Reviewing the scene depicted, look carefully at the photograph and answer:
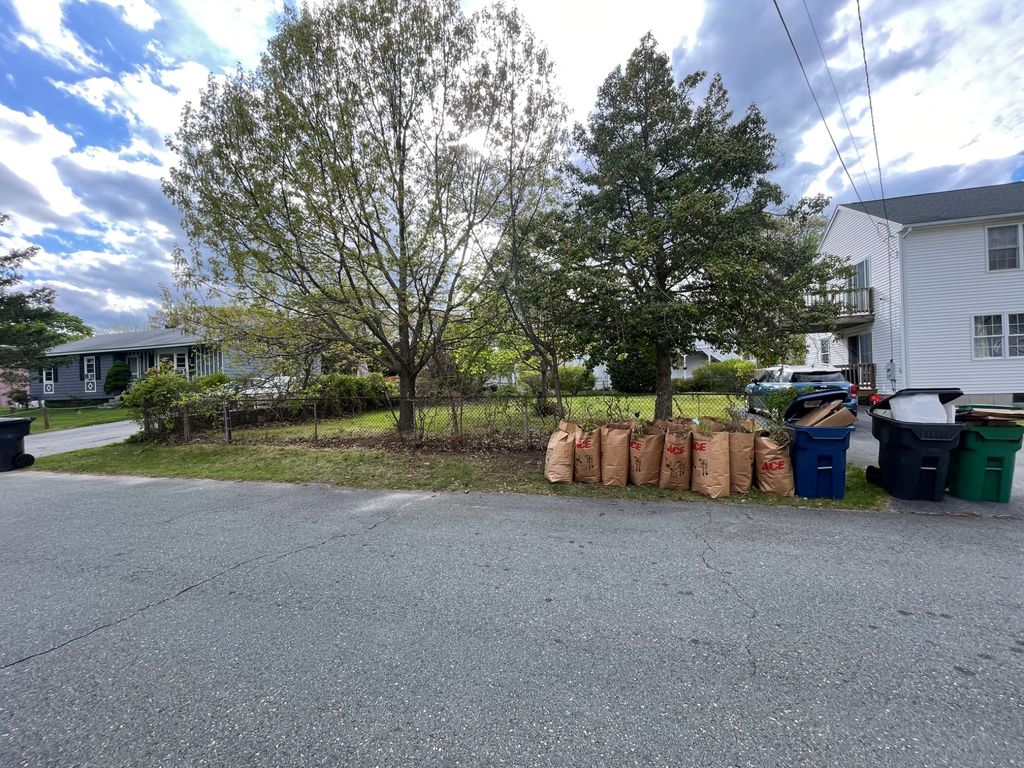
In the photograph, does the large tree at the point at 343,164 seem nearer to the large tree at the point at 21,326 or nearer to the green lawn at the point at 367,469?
the green lawn at the point at 367,469

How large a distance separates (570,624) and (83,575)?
13.1 ft

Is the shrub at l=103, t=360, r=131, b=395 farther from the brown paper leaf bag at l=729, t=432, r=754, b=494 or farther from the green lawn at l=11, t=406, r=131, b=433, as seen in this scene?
the brown paper leaf bag at l=729, t=432, r=754, b=494

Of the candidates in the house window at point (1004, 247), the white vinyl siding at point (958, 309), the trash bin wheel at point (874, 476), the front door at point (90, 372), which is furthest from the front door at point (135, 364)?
the house window at point (1004, 247)

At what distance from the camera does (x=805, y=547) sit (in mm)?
3996

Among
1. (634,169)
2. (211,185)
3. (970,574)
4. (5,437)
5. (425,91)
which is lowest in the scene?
(970,574)

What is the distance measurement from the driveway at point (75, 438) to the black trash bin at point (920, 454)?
15802 mm

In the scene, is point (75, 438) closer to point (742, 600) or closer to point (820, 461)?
point (742, 600)

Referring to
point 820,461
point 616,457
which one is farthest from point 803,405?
point 616,457

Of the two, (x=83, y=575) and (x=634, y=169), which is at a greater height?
(x=634, y=169)

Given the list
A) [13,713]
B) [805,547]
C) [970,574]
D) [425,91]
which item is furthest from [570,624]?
[425,91]

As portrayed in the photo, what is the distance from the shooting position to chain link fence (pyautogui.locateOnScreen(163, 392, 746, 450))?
8.22 metres

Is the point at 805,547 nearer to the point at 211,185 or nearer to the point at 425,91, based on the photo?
the point at 425,91

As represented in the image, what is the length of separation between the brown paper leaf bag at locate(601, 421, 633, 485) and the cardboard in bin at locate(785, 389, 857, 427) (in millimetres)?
2065

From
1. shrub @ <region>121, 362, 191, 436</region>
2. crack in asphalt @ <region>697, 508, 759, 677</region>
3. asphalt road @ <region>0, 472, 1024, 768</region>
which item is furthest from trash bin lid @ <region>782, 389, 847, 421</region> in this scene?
shrub @ <region>121, 362, 191, 436</region>
